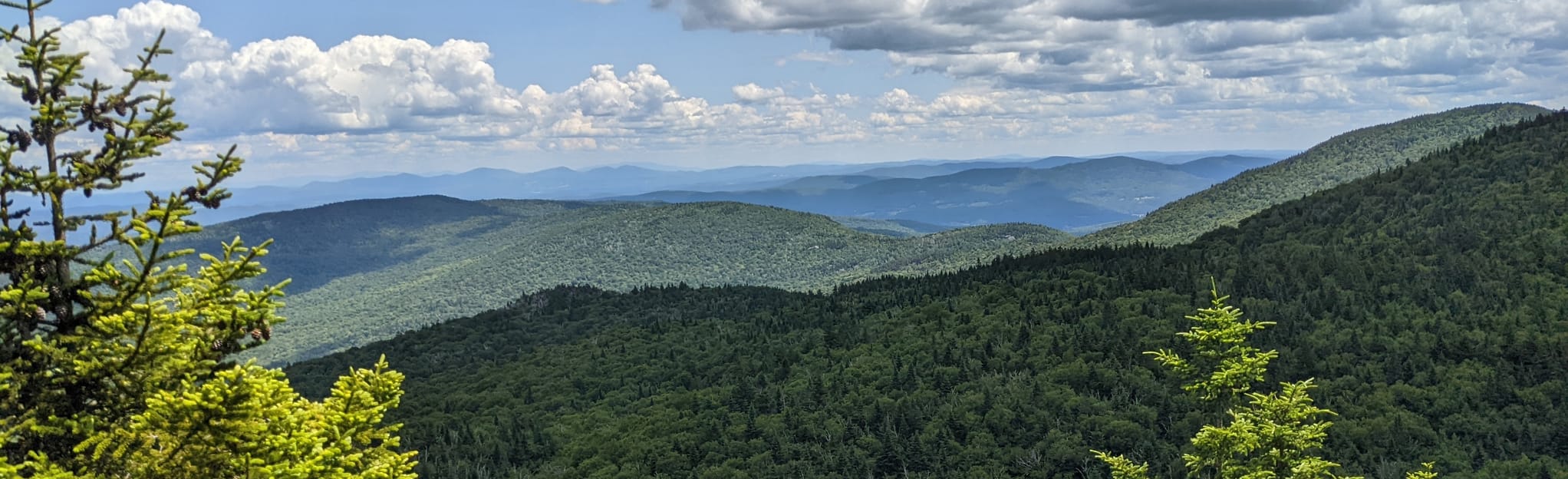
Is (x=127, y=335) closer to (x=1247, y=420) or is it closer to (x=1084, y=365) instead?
(x=1247, y=420)

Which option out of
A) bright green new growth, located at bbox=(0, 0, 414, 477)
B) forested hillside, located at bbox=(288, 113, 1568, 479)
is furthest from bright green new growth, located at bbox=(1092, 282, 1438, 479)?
forested hillside, located at bbox=(288, 113, 1568, 479)

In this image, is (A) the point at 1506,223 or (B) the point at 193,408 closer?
(B) the point at 193,408

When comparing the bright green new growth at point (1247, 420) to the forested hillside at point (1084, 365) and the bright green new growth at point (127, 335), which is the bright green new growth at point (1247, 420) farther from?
the forested hillside at point (1084, 365)

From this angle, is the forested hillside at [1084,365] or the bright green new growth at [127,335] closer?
the bright green new growth at [127,335]

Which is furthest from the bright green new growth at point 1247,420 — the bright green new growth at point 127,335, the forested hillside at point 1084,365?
the forested hillside at point 1084,365

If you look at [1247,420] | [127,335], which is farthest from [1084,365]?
[127,335]

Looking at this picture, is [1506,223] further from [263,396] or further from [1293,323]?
[263,396]

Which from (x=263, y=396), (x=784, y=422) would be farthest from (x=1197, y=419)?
(x=263, y=396)
